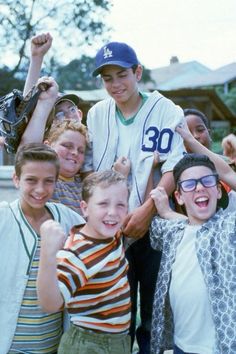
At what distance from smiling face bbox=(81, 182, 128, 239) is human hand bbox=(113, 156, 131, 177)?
1.56 feet

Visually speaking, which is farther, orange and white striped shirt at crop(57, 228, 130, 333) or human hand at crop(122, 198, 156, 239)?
human hand at crop(122, 198, 156, 239)

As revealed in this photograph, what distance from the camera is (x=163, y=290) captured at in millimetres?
2492

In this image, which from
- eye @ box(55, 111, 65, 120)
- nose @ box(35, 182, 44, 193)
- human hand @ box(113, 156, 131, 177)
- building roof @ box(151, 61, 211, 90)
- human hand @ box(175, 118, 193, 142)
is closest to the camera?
nose @ box(35, 182, 44, 193)

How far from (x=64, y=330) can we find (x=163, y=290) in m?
0.52

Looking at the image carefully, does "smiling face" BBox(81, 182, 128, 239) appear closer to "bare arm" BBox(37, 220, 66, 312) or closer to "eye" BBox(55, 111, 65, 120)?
"bare arm" BBox(37, 220, 66, 312)

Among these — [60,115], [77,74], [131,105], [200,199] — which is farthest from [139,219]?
[77,74]

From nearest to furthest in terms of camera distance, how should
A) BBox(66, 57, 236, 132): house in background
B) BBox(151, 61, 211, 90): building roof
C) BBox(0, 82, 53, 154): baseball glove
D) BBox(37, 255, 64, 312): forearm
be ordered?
BBox(37, 255, 64, 312): forearm
BBox(0, 82, 53, 154): baseball glove
BBox(66, 57, 236, 132): house in background
BBox(151, 61, 211, 90): building roof

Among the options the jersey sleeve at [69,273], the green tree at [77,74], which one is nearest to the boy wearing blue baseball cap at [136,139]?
the jersey sleeve at [69,273]

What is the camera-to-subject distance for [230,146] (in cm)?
296

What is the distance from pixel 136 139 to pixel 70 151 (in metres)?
0.39

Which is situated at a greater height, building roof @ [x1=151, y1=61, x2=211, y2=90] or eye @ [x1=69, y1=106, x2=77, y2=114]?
building roof @ [x1=151, y1=61, x2=211, y2=90]

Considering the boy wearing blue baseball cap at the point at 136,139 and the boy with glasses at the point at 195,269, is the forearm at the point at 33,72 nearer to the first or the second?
the boy wearing blue baseball cap at the point at 136,139

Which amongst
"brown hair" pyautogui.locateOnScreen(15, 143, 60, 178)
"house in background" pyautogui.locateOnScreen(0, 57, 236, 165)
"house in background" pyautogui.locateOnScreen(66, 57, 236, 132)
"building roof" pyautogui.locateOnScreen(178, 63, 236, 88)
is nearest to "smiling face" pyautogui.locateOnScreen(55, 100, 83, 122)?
"brown hair" pyautogui.locateOnScreen(15, 143, 60, 178)

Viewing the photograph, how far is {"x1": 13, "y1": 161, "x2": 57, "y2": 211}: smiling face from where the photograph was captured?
7.80 ft
